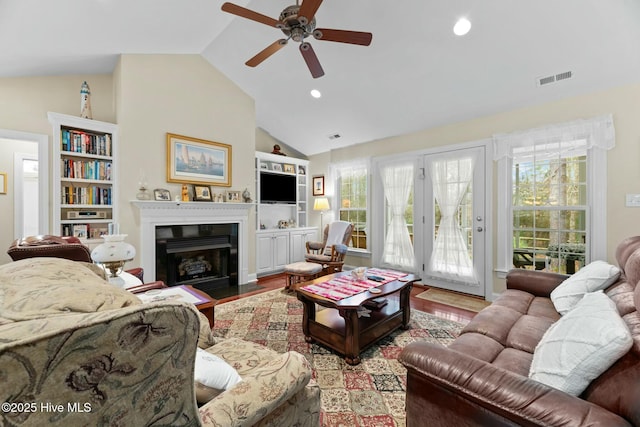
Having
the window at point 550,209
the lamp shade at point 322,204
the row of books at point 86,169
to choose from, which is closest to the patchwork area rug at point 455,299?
the window at point 550,209

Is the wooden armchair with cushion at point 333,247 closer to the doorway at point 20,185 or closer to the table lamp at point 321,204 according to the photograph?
the table lamp at point 321,204

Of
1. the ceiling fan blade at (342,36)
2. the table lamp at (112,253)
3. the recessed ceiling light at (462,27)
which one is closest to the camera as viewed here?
the table lamp at (112,253)

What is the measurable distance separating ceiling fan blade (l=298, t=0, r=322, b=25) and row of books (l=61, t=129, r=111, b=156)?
9.35 ft

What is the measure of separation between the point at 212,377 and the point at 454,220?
3765 millimetres

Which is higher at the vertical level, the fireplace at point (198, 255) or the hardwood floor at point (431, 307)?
the fireplace at point (198, 255)

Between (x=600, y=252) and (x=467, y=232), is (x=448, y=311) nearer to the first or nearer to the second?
(x=467, y=232)

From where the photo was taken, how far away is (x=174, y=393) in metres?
0.59

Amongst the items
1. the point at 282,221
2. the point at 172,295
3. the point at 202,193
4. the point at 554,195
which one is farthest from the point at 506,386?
the point at 282,221

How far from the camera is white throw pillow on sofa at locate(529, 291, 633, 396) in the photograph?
36.7 inches

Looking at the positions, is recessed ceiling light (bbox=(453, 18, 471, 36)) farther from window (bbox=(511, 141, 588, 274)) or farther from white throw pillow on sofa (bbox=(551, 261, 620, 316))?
white throw pillow on sofa (bbox=(551, 261, 620, 316))

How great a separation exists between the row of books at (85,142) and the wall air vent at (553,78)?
5034 mm

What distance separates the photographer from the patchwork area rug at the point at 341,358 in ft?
5.30

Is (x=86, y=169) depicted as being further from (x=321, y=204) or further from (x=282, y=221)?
(x=321, y=204)

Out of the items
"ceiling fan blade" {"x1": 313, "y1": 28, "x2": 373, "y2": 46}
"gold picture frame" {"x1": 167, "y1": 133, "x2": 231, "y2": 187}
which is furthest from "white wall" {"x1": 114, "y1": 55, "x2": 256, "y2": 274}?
"ceiling fan blade" {"x1": 313, "y1": 28, "x2": 373, "y2": 46}
